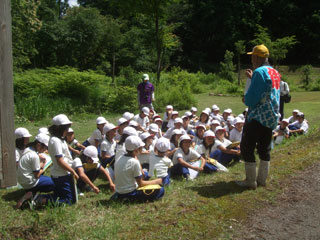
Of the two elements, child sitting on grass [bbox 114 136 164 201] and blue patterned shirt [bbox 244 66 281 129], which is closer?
blue patterned shirt [bbox 244 66 281 129]

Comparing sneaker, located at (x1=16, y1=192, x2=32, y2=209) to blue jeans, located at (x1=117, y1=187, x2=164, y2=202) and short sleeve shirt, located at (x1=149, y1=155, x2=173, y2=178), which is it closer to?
blue jeans, located at (x1=117, y1=187, x2=164, y2=202)

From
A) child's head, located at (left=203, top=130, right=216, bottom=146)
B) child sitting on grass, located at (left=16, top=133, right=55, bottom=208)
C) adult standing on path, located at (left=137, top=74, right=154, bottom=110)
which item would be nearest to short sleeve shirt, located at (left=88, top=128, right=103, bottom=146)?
child sitting on grass, located at (left=16, top=133, right=55, bottom=208)

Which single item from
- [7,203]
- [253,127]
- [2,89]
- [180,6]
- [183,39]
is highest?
[180,6]

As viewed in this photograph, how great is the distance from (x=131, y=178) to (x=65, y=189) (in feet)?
2.92

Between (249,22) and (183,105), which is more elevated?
(249,22)

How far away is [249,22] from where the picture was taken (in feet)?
138

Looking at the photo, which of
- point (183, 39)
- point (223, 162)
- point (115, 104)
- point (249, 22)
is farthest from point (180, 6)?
point (223, 162)

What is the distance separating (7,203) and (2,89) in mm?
2591

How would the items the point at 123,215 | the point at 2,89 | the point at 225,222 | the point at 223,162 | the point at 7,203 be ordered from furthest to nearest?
the point at 223,162 < the point at 7,203 < the point at 123,215 < the point at 225,222 < the point at 2,89

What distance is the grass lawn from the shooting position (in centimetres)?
329

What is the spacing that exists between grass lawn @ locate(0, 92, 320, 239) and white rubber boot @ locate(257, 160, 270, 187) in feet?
0.41

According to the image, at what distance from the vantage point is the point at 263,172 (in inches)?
172

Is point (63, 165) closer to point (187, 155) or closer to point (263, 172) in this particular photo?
point (187, 155)

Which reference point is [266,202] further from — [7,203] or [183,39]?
[183,39]
